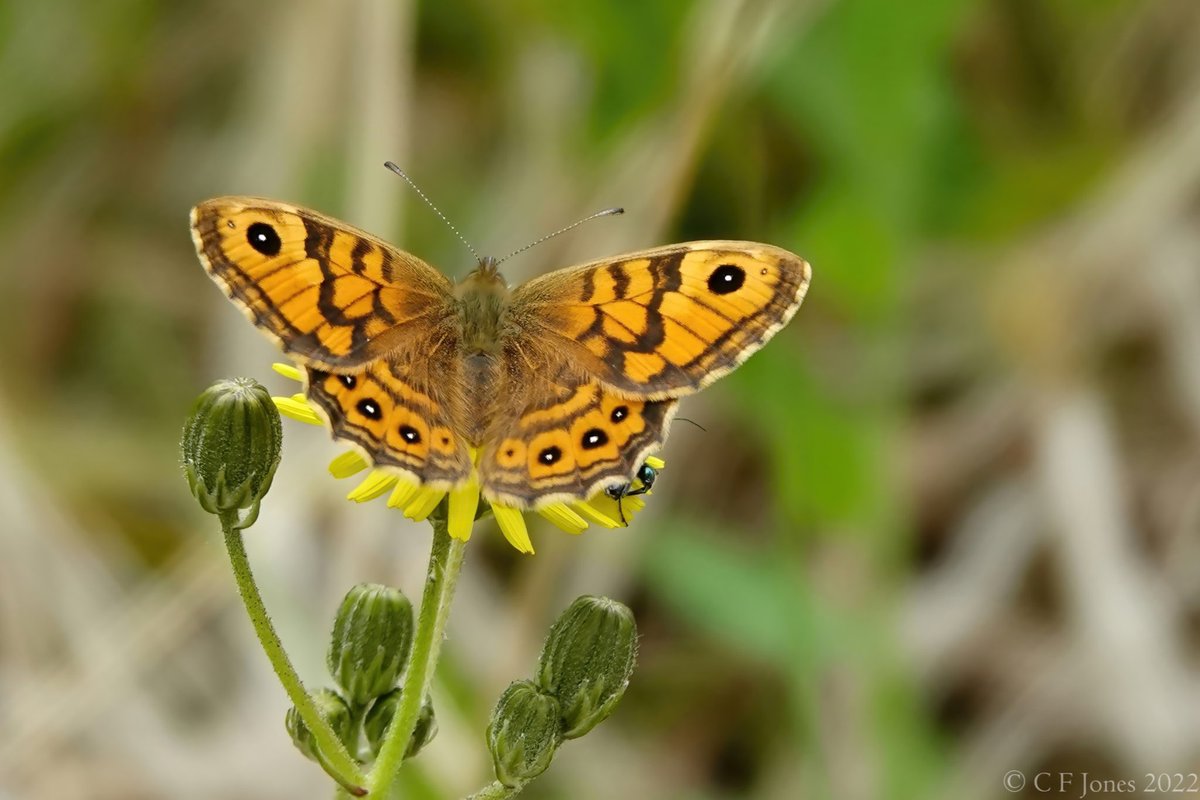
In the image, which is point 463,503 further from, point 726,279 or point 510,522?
point 726,279

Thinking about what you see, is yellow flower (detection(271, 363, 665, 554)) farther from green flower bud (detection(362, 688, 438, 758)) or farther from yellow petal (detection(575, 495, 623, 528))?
green flower bud (detection(362, 688, 438, 758))

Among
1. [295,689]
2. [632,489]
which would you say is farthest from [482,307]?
[295,689]

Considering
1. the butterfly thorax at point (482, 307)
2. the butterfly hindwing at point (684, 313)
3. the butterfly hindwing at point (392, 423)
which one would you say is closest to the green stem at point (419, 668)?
the butterfly hindwing at point (392, 423)

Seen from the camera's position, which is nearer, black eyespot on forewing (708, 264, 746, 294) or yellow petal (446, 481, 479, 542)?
yellow petal (446, 481, 479, 542)

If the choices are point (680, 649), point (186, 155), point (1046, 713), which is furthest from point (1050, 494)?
point (186, 155)

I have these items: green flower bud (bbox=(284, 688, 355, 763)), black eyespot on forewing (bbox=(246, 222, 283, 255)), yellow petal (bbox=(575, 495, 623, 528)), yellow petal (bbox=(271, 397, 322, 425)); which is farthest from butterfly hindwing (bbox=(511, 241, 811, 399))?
green flower bud (bbox=(284, 688, 355, 763))

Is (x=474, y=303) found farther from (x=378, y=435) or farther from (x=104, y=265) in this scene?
(x=104, y=265)
